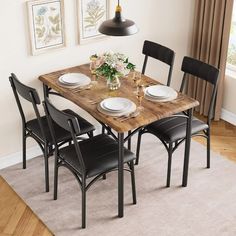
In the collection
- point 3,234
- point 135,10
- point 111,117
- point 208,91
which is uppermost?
point 135,10

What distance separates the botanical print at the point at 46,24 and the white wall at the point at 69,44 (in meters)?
0.06

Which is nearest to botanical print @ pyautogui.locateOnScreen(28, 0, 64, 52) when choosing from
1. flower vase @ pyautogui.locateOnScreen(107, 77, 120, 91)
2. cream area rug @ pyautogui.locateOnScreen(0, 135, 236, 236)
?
flower vase @ pyautogui.locateOnScreen(107, 77, 120, 91)

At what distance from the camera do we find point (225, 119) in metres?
4.95

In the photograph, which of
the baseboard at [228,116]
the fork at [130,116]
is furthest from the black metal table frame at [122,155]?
the baseboard at [228,116]

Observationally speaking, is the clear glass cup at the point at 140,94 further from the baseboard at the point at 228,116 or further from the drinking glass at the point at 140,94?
the baseboard at the point at 228,116

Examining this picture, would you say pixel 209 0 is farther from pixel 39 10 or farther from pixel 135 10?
pixel 39 10

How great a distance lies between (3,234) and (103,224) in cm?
72

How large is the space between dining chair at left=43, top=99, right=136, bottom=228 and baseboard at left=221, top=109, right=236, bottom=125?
1.66 metres

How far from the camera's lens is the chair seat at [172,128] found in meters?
3.76

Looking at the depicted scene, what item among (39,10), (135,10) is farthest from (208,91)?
(39,10)

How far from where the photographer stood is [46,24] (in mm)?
3934

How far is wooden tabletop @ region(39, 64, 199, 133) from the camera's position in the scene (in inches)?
132

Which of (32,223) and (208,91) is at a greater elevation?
(208,91)

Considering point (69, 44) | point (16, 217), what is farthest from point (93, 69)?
point (16, 217)
